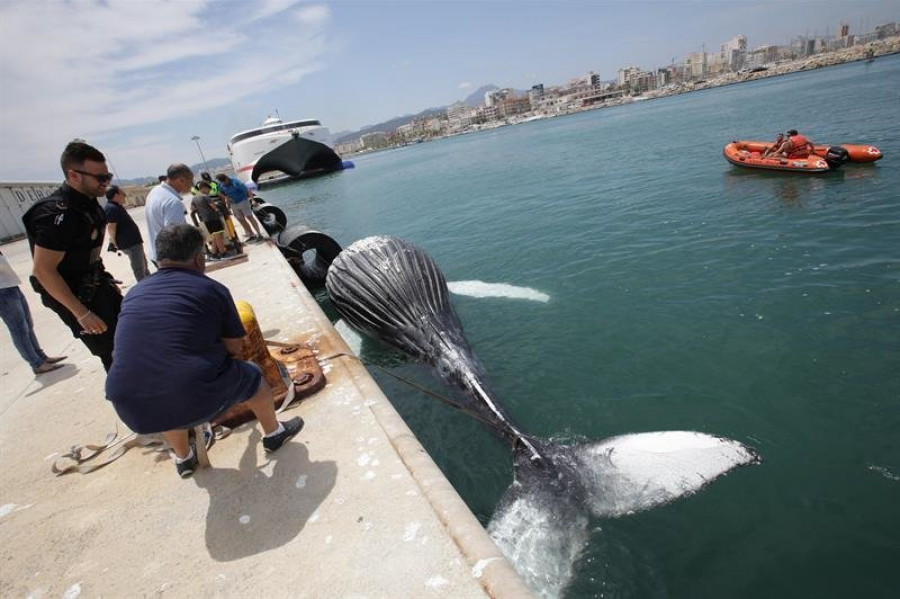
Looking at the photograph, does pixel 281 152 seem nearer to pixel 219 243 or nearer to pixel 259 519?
pixel 219 243

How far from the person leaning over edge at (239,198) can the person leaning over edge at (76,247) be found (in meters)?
7.06

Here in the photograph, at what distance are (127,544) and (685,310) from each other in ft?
23.5

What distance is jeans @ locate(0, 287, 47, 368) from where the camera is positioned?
16.6 feet

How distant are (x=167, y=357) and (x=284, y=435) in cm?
117

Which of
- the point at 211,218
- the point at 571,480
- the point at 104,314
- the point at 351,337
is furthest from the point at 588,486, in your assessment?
the point at 211,218

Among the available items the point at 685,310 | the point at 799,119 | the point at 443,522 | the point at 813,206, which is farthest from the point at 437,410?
the point at 799,119

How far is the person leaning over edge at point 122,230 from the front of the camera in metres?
5.64

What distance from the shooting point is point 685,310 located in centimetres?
672

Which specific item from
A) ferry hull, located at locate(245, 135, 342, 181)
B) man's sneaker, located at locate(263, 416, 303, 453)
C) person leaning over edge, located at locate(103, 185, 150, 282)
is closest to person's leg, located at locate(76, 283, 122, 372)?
man's sneaker, located at locate(263, 416, 303, 453)

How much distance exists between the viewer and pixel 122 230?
18.7ft

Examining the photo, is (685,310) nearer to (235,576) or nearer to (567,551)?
(567,551)

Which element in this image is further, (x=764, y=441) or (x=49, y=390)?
(x=49, y=390)

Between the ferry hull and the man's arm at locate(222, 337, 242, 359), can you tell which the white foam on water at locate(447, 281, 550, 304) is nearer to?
the man's arm at locate(222, 337, 242, 359)

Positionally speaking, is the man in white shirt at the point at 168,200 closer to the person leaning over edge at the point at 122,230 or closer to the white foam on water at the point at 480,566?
the person leaning over edge at the point at 122,230
